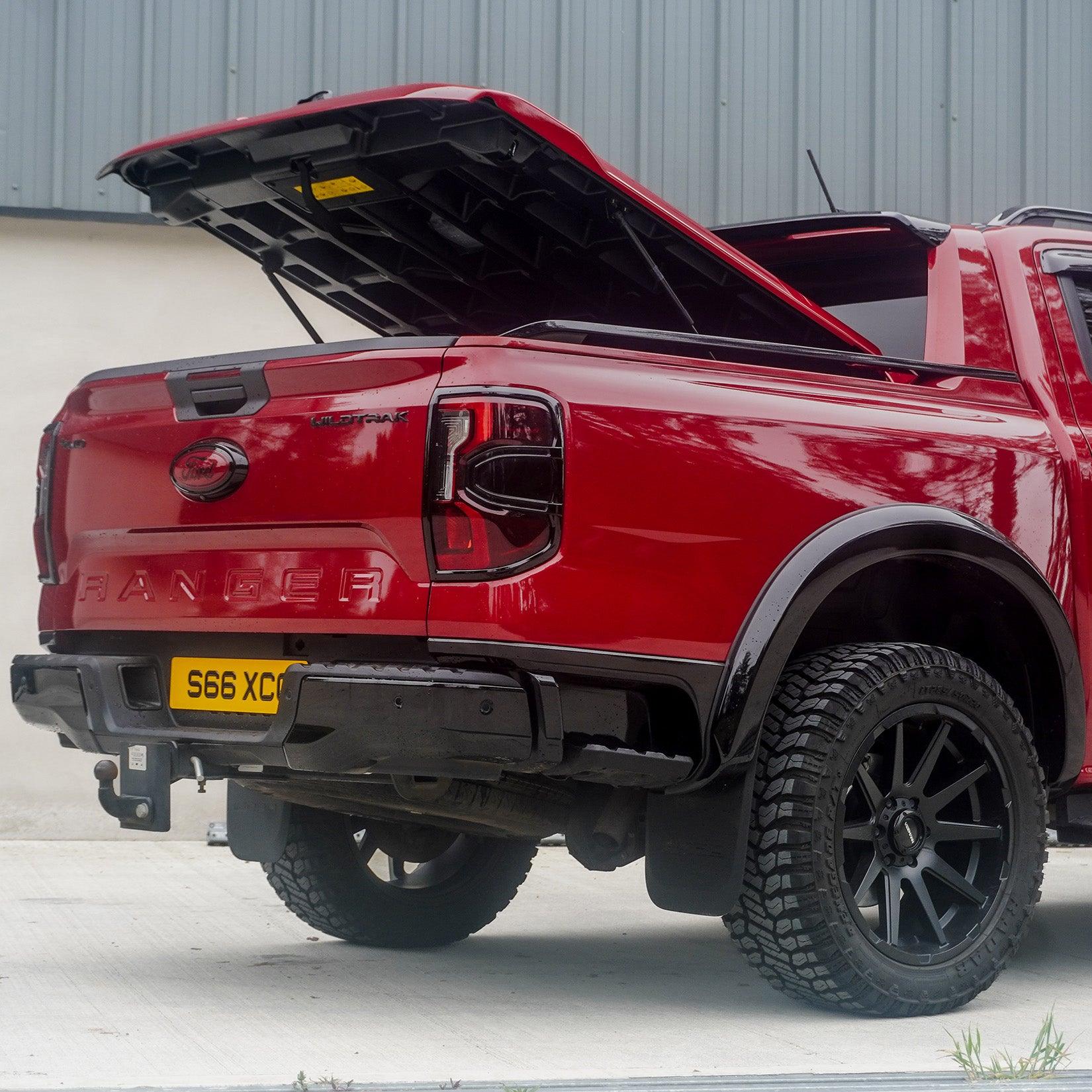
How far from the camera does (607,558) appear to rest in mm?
3049

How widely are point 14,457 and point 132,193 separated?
1426 mm

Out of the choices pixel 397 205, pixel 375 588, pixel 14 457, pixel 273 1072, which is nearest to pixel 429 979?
pixel 273 1072

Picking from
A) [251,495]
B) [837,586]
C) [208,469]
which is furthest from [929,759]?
[208,469]

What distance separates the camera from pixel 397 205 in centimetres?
397

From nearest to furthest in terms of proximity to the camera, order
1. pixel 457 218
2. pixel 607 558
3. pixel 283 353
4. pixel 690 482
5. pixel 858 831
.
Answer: pixel 607 558 → pixel 690 482 → pixel 283 353 → pixel 858 831 → pixel 457 218

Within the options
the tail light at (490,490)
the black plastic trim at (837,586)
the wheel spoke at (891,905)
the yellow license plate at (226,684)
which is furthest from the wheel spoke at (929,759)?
the yellow license plate at (226,684)

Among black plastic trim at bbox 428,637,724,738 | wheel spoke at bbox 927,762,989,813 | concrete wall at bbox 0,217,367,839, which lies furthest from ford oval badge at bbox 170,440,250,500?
concrete wall at bbox 0,217,367,839

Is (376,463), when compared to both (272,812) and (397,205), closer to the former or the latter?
(397,205)

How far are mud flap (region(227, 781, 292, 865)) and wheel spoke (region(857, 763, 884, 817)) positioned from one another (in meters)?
1.56

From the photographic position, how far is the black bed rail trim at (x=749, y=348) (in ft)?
10.6

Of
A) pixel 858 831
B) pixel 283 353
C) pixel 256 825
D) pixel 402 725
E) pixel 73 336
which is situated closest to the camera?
pixel 402 725

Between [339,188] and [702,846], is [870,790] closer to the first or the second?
[702,846]

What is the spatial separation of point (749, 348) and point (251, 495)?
1179mm

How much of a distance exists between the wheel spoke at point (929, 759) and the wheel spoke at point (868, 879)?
19 cm
